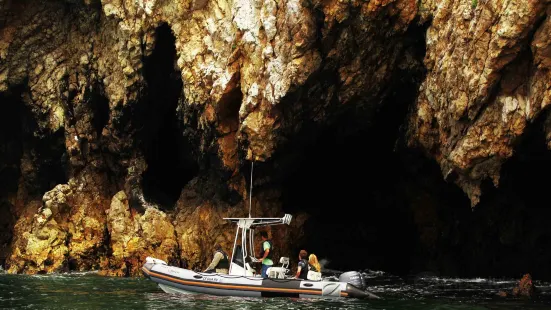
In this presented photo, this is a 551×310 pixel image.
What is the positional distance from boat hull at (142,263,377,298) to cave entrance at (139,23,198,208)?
12.2 meters

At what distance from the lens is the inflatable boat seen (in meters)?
18.7

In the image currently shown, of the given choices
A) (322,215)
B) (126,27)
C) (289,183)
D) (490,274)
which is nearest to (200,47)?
(126,27)

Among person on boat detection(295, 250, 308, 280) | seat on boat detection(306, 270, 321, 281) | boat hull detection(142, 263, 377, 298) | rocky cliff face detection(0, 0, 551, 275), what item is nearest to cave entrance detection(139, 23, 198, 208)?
rocky cliff face detection(0, 0, 551, 275)

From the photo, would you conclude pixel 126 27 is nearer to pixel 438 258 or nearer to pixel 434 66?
pixel 434 66

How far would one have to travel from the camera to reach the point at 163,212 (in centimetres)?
3028

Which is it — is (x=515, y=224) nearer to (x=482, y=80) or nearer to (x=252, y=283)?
(x=482, y=80)

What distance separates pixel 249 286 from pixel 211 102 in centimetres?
992

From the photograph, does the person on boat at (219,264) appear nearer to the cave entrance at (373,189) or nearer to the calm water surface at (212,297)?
the calm water surface at (212,297)

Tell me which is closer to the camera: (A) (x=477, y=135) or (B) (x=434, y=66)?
(A) (x=477, y=135)

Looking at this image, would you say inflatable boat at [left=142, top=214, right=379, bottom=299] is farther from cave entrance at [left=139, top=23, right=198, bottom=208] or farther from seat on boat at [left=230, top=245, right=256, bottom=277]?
cave entrance at [left=139, top=23, right=198, bottom=208]

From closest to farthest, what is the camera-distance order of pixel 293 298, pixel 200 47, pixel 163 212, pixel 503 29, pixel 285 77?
pixel 503 29, pixel 293 298, pixel 285 77, pixel 200 47, pixel 163 212

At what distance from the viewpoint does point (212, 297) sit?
62.4ft

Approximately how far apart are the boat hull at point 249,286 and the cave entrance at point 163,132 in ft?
40.1

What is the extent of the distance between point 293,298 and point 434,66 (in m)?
8.96
